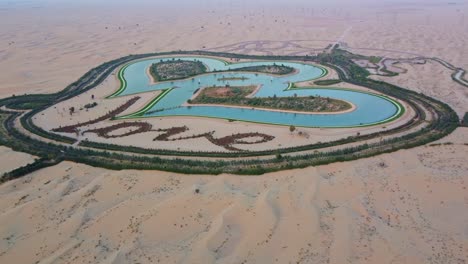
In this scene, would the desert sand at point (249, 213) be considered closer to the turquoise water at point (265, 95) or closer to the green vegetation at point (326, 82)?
the turquoise water at point (265, 95)

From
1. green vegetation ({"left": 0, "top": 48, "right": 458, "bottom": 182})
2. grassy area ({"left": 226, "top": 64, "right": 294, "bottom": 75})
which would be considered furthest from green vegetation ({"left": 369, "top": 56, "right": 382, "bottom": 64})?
green vegetation ({"left": 0, "top": 48, "right": 458, "bottom": 182})

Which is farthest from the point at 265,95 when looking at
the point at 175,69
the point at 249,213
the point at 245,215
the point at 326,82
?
the point at 245,215

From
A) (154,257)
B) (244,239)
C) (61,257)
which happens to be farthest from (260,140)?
(61,257)

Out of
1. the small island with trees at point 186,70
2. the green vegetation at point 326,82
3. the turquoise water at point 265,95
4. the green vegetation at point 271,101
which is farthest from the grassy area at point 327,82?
the green vegetation at point 271,101

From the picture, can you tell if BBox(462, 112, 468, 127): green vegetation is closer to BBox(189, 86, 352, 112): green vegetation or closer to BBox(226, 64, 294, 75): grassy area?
BBox(189, 86, 352, 112): green vegetation

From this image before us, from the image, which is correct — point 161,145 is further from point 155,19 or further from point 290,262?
point 155,19

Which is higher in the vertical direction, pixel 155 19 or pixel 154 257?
pixel 155 19
